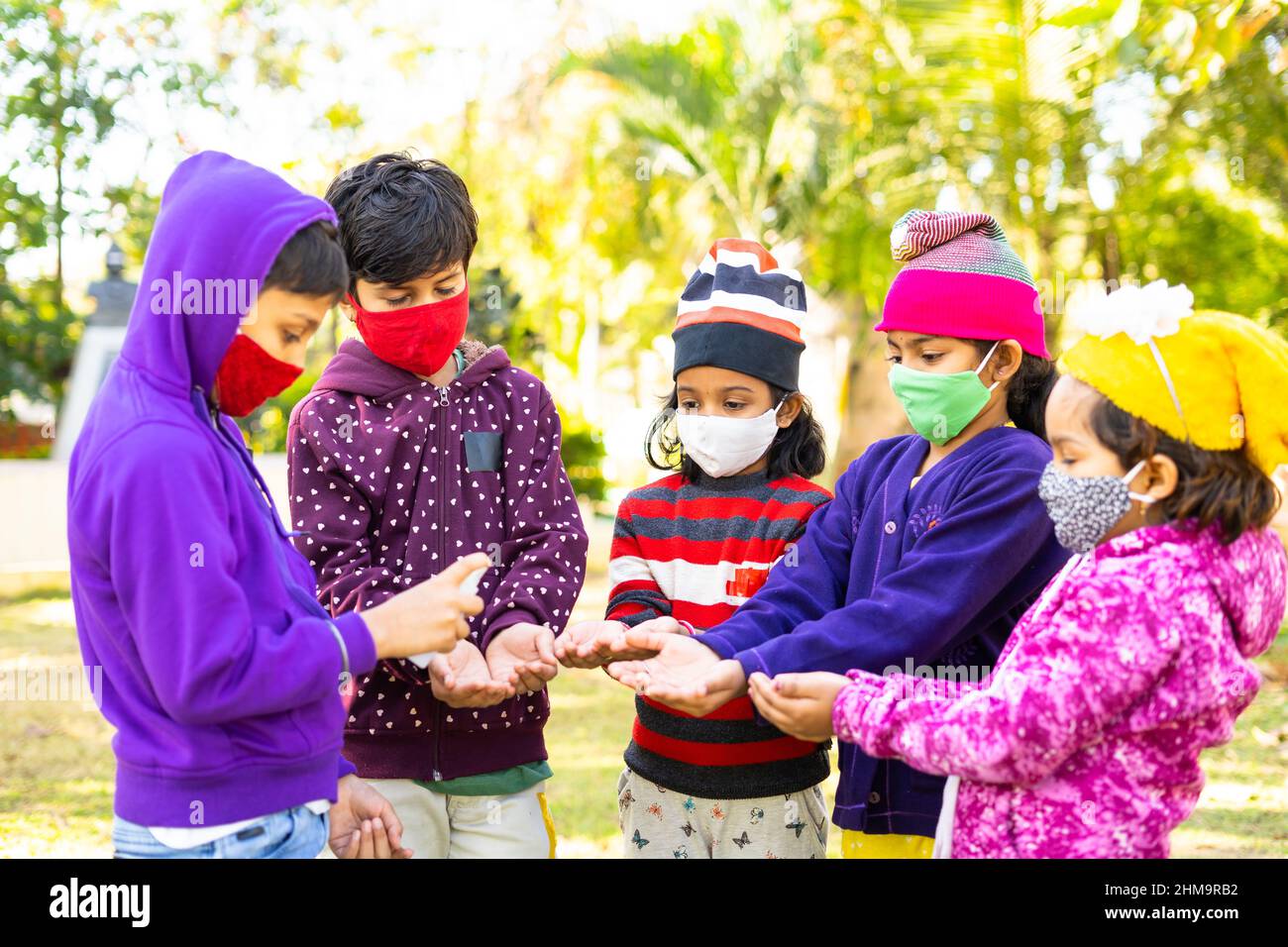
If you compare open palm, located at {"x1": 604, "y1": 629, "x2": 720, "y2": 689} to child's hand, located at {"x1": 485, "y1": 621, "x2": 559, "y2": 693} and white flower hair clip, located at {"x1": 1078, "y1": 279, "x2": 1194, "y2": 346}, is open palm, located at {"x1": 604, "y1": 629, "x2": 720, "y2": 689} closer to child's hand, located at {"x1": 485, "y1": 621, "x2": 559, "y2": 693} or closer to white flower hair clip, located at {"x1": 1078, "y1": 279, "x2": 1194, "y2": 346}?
child's hand, located at {"x1": 485, "y1": 621, "x2": 559, "y2": 693}

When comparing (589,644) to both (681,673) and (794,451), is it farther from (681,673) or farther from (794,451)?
(794,451)

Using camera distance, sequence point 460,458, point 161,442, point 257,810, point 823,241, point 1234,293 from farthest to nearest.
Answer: point 823,241 < point 1234,293 < point 460,458 < point 257,810 < point 161,442

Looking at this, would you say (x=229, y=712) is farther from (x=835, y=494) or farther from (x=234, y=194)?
(x=835, y=494)

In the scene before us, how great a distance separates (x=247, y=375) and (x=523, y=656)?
899 mm

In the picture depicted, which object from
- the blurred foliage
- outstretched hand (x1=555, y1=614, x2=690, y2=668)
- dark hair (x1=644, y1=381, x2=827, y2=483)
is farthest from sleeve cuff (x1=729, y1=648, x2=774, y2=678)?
the blurred foliage

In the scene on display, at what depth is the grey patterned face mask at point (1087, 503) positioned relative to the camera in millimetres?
2227

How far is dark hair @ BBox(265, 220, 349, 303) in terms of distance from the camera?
2.24m

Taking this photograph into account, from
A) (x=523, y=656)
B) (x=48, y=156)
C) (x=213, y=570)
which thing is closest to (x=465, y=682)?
(x=523, y=656)

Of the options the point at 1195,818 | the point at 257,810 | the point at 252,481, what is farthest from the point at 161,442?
the point at 1195,818

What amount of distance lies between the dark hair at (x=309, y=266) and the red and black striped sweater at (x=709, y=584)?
1100 mm

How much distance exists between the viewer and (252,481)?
2350 mm

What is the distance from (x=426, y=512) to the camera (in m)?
2.91

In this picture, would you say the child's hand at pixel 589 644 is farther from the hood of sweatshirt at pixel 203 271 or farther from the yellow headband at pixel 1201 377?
the yellow headband at pixel 1201 377

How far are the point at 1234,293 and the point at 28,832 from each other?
13.9 metres
